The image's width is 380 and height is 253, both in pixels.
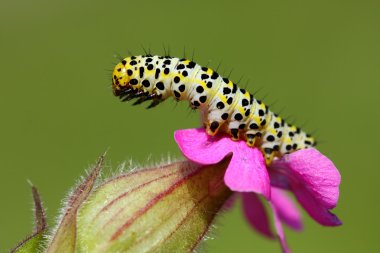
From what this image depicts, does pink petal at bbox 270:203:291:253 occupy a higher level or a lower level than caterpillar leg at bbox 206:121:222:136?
lower

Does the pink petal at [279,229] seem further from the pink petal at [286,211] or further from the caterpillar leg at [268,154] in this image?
the pink petal at [286,211]

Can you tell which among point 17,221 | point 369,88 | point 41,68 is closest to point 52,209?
point 17,221

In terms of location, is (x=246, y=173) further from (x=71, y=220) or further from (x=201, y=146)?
(x=71, y=220)

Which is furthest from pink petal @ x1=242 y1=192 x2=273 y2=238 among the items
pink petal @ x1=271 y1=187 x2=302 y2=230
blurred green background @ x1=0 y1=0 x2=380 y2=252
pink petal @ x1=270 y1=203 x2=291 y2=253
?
blurred green background @ x1=0 y1=0 x2=380 y2=252

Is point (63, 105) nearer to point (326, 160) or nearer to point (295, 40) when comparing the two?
point (295, 40)

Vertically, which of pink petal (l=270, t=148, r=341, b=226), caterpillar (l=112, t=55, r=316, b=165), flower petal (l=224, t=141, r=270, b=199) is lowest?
pink petal (l=270, t=148, r=341, b=226)

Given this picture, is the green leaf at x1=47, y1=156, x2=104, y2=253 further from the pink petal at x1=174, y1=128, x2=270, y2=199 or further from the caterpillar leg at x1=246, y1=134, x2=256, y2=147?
the caterpillar leg at x1=246, y1=134, x2=256, y2=147

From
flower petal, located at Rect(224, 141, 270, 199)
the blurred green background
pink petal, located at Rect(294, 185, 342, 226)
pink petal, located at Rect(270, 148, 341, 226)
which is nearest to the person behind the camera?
flower petal, located at Rect(224, 141, 270, 199)
